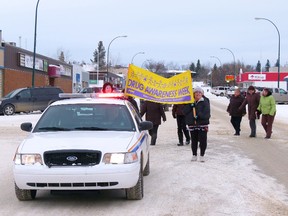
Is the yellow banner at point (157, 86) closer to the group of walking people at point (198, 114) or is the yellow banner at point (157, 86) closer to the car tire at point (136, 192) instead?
the group of walking people at point (198, 114)

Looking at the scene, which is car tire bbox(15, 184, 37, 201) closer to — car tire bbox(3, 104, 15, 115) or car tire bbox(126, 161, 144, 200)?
car tire bbox(126, 161, 144, 200)

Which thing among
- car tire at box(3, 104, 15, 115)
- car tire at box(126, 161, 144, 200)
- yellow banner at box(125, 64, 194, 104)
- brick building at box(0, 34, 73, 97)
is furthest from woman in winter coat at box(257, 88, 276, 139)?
brick building at box(0, 34, 73, 97)

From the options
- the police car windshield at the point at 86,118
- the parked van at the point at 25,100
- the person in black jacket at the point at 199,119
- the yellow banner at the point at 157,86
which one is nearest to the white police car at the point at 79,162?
the police car windshield at the point at 86,118

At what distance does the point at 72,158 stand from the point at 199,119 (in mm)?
4656

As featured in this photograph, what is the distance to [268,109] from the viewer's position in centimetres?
1645

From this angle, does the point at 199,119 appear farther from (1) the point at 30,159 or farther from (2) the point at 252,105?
(2) the point at 252,105

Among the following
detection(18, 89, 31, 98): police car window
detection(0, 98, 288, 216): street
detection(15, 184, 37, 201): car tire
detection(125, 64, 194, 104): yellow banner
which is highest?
detection(125, 64, 194, 104): yellow banner

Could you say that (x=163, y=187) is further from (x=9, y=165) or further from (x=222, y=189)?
(x=9, y=165)

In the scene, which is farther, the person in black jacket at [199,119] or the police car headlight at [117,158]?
the person in black jacket at [199,119]

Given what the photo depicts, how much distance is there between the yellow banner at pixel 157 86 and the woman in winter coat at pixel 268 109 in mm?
4929

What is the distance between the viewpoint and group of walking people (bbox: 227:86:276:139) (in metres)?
16.4

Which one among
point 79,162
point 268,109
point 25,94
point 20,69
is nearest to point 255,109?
point 268,109

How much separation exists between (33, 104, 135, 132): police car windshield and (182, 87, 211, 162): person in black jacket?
280cm

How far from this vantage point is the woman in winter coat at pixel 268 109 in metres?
16.4
